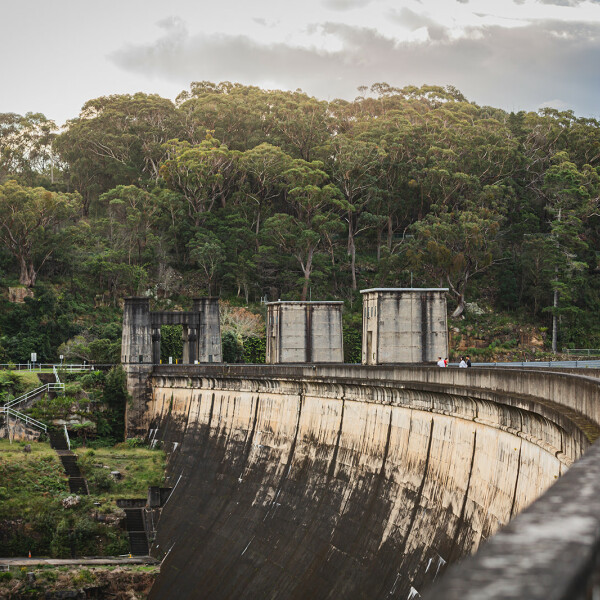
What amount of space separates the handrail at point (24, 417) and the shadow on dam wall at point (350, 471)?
638 cm

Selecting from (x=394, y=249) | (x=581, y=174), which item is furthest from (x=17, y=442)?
(x=581, y=174)

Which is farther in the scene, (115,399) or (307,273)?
(307,273)

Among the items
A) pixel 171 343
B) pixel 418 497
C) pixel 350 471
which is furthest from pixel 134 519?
pixel 171 343

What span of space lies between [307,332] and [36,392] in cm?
1341

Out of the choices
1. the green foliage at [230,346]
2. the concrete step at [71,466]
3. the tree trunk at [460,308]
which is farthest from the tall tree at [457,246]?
the concrete step at [71,466]

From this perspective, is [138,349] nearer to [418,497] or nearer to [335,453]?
[335,453]

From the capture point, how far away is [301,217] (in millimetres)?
73750

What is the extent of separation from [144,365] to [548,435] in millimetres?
30088

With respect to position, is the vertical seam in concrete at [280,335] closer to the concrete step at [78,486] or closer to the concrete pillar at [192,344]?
the concrete pillar at [192,344]

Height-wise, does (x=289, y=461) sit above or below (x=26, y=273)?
below

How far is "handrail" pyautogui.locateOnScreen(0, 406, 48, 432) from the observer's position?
131 feet

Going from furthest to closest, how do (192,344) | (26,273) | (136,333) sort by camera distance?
(26,273)
(192,344)
(136,333)

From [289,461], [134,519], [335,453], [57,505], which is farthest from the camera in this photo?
[134,519]

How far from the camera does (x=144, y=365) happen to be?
41.9 meters
